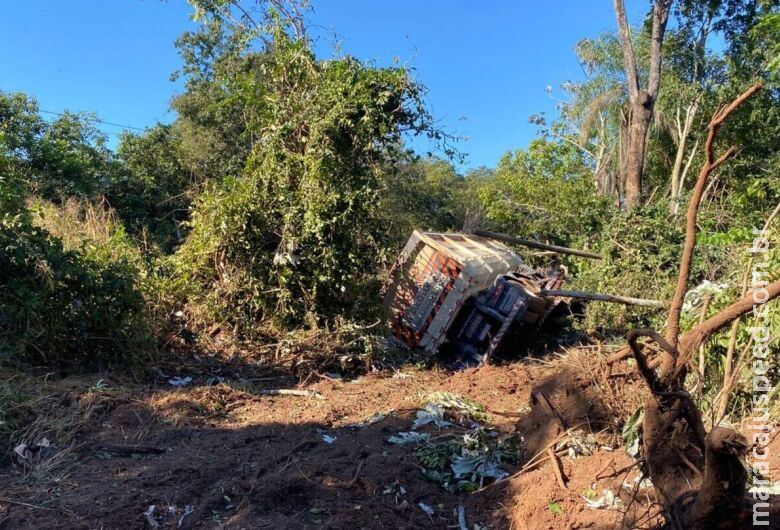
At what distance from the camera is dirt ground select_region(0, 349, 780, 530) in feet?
11.5

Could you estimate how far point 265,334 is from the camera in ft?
26.2

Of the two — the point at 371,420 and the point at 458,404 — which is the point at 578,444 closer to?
the point at 458,404

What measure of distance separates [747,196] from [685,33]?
6864 millimetres

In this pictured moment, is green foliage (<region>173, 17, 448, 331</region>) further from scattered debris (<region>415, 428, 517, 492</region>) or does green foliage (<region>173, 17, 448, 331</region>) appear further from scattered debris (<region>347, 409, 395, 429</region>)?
scattered debris (<region>415, 428, 517, 492</region>)

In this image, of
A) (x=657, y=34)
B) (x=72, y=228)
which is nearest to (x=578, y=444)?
(x=72, y=228)

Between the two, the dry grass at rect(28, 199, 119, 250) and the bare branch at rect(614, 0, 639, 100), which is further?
→ the bare branch at rect(614, 0, 639, 100)

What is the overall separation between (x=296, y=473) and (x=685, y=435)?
254cm

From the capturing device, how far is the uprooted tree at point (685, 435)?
95.4 inches

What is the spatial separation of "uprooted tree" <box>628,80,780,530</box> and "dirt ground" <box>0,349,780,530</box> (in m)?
0.22

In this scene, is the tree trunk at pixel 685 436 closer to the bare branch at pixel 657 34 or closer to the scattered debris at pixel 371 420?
the scattered debris at pixel 371 420

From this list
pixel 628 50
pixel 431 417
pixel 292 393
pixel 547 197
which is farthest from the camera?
pixel 547 197

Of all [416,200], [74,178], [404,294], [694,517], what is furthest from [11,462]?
[416,200]

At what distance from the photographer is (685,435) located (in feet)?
9.59

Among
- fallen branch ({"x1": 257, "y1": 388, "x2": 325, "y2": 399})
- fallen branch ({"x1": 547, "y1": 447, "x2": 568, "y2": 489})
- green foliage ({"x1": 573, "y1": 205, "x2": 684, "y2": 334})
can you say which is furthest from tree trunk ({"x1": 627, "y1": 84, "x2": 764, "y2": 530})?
green foliage ({"x1": 573, "y1": 205, "x2": 684, "y2": 334})
